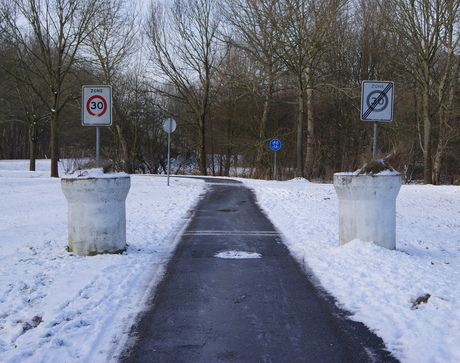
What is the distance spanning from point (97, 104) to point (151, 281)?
12.4 feet

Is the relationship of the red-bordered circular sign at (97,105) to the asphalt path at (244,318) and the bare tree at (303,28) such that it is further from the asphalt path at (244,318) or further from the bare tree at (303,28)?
the bare tree at (303,28)

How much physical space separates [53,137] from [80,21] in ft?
21.7

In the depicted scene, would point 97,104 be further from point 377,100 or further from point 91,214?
point 377,100

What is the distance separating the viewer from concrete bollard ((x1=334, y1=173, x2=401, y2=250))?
6973mm

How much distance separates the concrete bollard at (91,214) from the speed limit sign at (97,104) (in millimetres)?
1550

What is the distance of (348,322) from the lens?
4.35m

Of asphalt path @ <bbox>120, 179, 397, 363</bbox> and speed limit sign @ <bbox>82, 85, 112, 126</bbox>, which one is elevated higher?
speed limit sign @ <bbox>82, 85, 112, 126</bbox>

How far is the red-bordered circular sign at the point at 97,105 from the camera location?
26.4 feet

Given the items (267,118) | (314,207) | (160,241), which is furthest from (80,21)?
(160,241)

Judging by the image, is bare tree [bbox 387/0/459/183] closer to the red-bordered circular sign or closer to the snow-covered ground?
the snow-covered ground

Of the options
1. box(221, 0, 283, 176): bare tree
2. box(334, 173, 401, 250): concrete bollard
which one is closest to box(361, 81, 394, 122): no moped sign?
box(334, 173, 401, 250): concrete bollard

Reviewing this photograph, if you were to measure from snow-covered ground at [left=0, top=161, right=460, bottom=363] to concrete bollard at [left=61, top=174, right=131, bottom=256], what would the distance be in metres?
0.23

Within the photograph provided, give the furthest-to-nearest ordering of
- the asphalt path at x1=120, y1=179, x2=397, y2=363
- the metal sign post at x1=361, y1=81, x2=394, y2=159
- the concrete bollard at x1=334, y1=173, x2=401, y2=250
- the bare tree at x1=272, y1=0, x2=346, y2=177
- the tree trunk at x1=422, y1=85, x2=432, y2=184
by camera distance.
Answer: the tree trunk at x1=422, y1=85, x2=432, y2=184 < the bare tree at x1=272, y1=0, x2=346, y2=177 < the metal sign post at x1=361, y1=81, x2=394, y2=159 < the concrete bollard at x1=334, y1=173, x2=401, y2=250 < the asphalt path at x1=120, y1=179, x2=397, y2=363

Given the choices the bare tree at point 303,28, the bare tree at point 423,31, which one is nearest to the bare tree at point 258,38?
the bare tree at point 303,28
